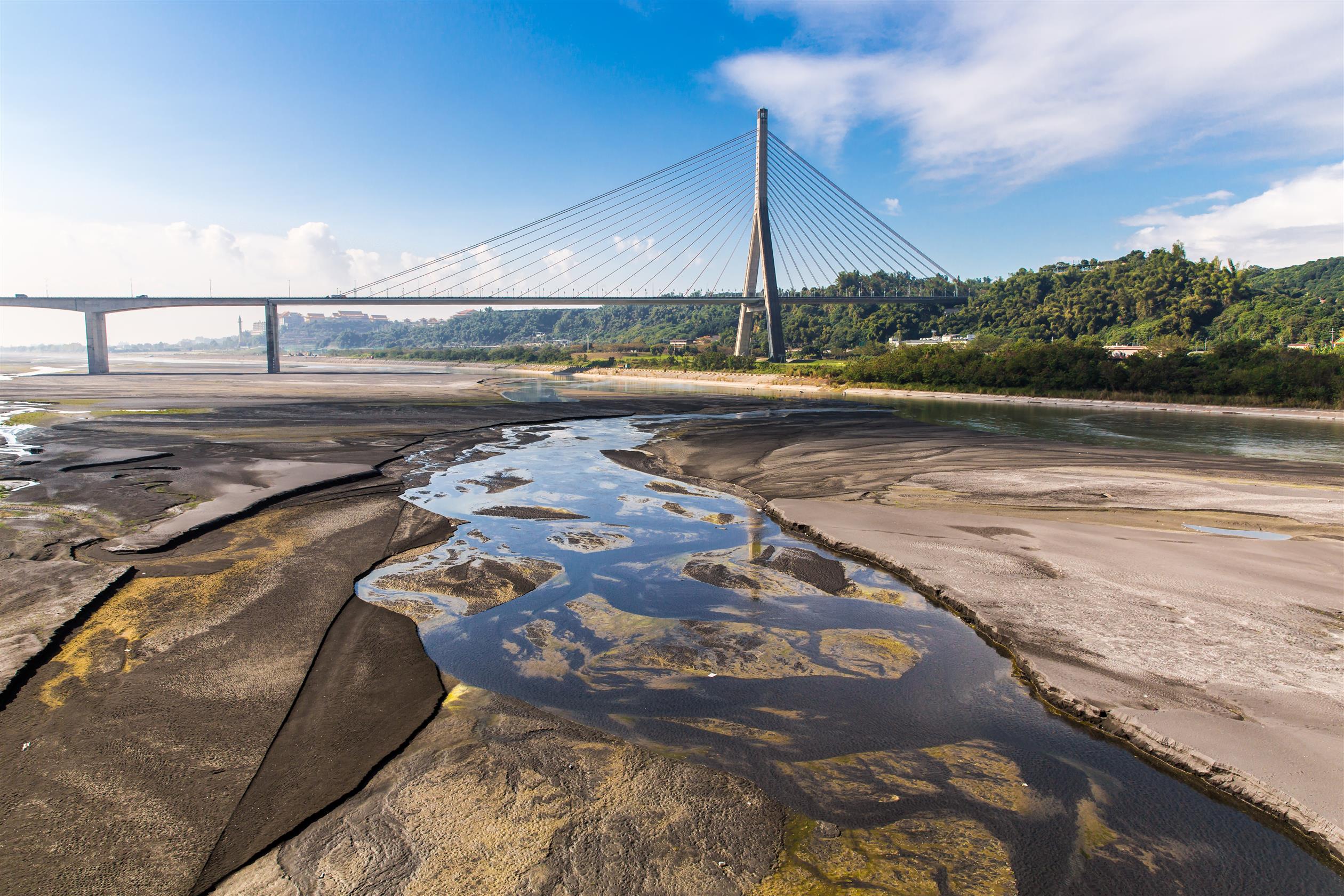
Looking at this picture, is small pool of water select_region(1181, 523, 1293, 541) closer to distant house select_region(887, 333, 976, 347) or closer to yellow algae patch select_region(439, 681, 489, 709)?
yellow algae patch select_region(439, 681, 489, 709)

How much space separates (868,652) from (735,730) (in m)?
2.23

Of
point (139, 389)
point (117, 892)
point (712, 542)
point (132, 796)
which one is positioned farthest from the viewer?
point (139, 389)

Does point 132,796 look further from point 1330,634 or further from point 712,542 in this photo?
point 1330,634

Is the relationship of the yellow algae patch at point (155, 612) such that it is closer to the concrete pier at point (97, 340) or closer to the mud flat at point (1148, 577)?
the mud flat at point (1148, 577)

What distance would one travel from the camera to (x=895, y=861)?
429cm

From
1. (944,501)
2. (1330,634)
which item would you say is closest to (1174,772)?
(1330,634)

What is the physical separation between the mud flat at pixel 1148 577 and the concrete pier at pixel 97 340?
8704 cm

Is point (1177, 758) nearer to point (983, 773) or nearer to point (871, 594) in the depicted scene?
point (983, 773)

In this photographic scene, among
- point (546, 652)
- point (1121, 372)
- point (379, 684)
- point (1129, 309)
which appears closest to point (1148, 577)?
point (546, 652)

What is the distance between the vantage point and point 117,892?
12.8 ft

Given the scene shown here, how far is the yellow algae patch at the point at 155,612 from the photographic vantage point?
6.53 meters

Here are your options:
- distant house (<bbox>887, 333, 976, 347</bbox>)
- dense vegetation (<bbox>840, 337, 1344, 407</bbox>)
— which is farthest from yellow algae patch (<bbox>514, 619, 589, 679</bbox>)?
distant house (<bbox>887, 333, 976, 347</bbox>)

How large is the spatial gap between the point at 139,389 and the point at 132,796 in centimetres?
5551

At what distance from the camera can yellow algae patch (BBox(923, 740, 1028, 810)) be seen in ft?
16.2
